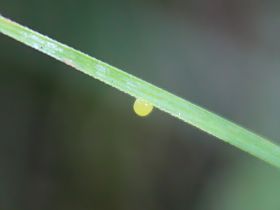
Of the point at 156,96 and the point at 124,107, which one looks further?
the point at 124,107

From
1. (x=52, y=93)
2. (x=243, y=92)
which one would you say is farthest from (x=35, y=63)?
(x=243, y=92)

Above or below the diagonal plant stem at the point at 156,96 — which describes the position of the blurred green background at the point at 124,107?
above

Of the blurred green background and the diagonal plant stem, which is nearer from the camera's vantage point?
the diagonal plant stem

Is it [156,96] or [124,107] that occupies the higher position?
[124,107]

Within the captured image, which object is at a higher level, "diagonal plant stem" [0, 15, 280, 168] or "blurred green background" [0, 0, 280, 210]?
"blurred green background" [0, 0, 280, 210]
